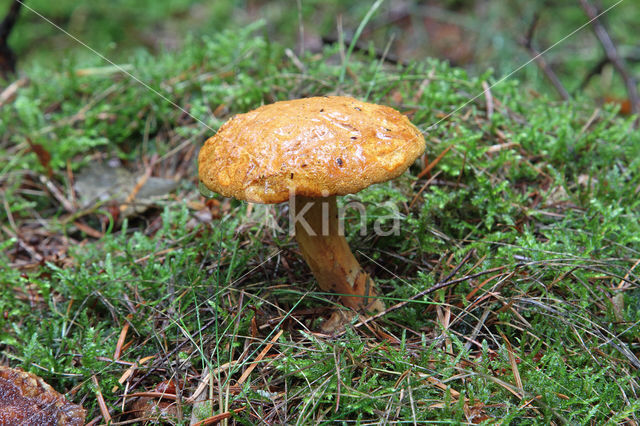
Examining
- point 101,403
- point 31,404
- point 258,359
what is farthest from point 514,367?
point 31,404

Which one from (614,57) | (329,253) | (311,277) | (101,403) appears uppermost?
(614,57)

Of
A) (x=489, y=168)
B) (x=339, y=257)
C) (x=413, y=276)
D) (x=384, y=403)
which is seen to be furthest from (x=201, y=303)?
(x=489, y=168)

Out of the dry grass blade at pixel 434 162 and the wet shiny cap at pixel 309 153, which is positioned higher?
the wet shiny cap at pixel 309 153

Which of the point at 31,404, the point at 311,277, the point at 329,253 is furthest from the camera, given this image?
the point at 311,277

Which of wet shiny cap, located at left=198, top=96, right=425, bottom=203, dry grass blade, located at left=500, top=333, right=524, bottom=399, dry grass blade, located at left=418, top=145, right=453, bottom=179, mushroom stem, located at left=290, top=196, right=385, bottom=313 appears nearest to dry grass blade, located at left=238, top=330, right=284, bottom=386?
mushroom stem, located at left=290, top=196, right=385, bottom=313

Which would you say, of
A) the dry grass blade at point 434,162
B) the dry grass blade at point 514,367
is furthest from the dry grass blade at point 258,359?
the dry grass blade at point 434,162

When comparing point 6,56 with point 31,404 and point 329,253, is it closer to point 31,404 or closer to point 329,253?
point 31,404

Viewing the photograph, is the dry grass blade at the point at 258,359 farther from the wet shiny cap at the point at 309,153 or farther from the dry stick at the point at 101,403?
the wet shiny cap at the point at 309,153
